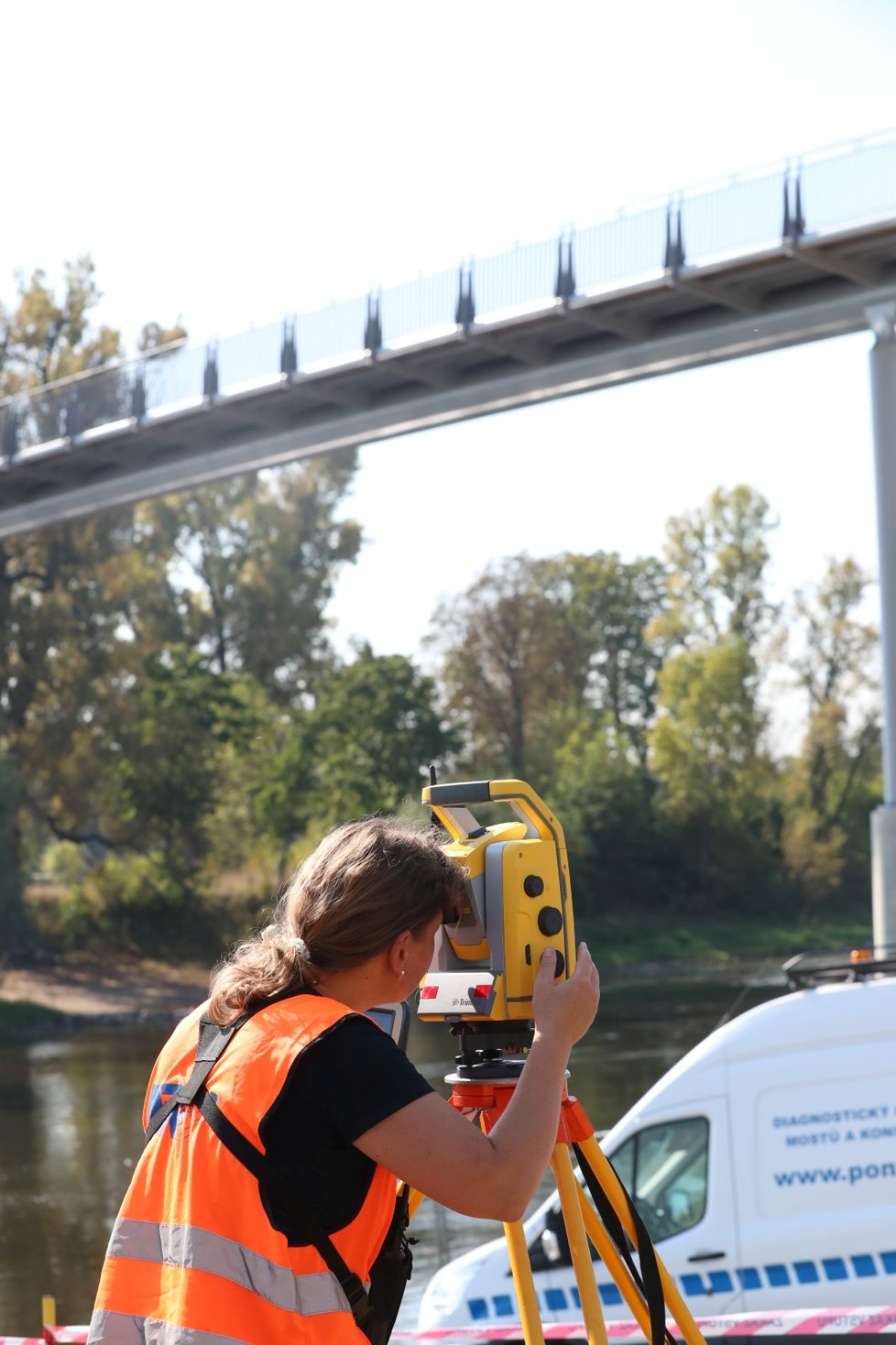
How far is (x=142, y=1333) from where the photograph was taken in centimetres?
210

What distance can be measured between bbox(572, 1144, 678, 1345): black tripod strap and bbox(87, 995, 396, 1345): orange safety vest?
81cm

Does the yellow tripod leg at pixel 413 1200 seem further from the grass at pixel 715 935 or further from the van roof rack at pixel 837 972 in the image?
the grass at pixel 715 935

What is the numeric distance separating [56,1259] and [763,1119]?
814cm

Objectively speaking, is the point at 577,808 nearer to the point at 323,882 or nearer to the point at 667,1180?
the point at 667,1180

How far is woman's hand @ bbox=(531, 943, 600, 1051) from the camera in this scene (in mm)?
2279

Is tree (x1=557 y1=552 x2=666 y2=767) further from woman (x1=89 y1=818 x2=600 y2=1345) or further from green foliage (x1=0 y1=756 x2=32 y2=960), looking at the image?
woman (x1=89 y1=818 x2=600 y2=1345)

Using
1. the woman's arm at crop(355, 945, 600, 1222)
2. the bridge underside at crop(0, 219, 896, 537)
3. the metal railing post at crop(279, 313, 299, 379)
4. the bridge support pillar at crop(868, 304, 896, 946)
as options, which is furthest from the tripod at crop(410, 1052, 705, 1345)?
the metal railing post at crop(279, 313, 299, 379)

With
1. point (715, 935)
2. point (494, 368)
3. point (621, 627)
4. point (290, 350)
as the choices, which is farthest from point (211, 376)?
point (621, 627)

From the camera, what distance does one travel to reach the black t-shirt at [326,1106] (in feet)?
6.62

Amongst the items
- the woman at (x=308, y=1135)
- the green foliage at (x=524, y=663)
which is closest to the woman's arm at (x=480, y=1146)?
the woman at (x=308, y=1135)

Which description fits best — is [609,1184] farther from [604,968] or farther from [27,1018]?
[604,968]

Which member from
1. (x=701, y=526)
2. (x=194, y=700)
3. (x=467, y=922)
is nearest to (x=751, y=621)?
(x=701, y=526)

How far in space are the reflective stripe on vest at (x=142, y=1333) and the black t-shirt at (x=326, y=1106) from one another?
0.53ft

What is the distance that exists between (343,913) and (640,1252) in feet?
3.47
